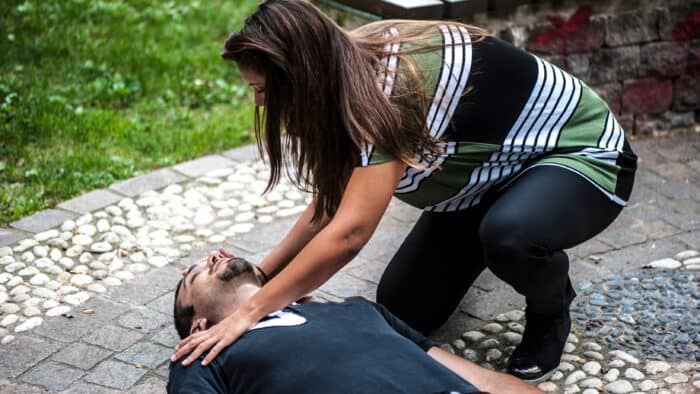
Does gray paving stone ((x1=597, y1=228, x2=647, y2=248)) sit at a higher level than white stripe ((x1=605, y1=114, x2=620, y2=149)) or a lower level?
lower

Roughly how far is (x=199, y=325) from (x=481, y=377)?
32.5 inches

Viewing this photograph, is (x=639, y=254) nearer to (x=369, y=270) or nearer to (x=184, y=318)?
(x=369, y=270)

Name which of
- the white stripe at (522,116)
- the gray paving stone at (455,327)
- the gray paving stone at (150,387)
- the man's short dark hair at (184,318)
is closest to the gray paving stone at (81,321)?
the gray paving stone at (150,387)

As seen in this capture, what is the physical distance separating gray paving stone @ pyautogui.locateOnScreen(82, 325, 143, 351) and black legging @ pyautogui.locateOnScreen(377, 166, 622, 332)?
0.89 meters

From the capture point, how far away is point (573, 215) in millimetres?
2947

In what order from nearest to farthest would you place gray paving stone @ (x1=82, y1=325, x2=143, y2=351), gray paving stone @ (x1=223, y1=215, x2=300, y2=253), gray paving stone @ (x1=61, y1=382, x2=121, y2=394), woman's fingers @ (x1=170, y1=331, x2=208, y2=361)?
woman's fingers @ (x1=170, y1=331, x2=208, y2=361) → gray paving stone @ (x1=61, y1=382, x2=121, y2=394) → gray paving stone @ (x1=82, y1=325, x2=143, y2=351) → gray paving stone @ (x1=223, y1=215, x2=300, y2=253)

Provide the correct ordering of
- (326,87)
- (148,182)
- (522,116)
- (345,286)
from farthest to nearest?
(148,182) → (345,286) → (522,116) → (326,87)

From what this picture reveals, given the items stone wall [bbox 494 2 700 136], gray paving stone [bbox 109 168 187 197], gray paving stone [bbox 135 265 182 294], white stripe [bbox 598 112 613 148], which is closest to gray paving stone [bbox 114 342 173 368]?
gray paving stone [bbox 135 265 182 294]

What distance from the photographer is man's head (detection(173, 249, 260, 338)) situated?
279 centimetres

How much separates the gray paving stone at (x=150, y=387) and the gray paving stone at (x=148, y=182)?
1.52 meters

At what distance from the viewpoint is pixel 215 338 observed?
102 inches

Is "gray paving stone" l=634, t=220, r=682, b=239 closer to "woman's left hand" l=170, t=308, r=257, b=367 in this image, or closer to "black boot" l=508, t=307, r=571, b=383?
"black boot" l=508, t=307, r=571, b=383

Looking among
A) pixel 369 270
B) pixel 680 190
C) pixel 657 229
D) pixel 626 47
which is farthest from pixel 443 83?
pixel 626 47

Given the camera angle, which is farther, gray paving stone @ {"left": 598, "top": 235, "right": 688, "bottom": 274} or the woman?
gray paving stone @ {"left": 598, "top": 235, "right": 688, "bottom": 274}
